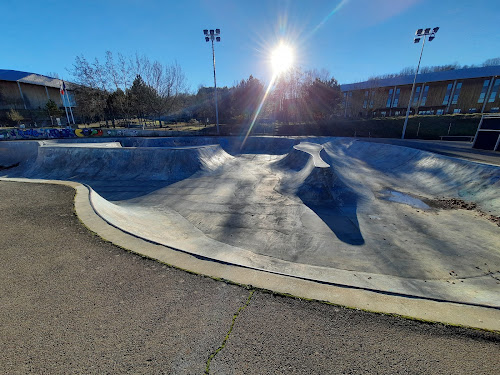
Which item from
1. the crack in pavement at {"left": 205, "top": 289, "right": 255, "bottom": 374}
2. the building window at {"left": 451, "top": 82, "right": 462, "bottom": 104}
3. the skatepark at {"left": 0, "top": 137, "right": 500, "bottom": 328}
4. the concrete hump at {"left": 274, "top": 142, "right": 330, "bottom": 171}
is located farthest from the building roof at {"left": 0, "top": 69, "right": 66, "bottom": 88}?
the building window at {"left": 451, "top": 82, "right": 462, "bottom": 104}

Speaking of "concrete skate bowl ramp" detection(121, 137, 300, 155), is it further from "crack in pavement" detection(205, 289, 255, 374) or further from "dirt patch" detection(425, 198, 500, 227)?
"crack in pavement" detection(205, 289, 255, 374)

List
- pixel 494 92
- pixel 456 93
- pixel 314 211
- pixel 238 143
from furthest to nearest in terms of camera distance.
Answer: pixel 456 93 → pixel 494 92 → pixel 238 143 → pixel 314 211

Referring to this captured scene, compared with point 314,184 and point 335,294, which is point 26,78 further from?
point 335,294

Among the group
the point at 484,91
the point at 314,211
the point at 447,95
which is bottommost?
the point at 314,211

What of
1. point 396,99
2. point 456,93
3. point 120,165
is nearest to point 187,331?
point 120,165

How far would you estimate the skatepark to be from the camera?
212 inches

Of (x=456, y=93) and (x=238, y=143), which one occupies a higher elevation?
(x=456, y=93)

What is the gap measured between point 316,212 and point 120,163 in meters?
15.8

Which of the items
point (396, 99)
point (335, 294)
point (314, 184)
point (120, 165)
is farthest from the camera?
point (396, 99)

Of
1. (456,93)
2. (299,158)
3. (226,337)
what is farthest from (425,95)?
(226,337)

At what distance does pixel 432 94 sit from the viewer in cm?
5328

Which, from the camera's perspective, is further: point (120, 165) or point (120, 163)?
point (120, 163)

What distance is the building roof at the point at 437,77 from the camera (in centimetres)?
4675

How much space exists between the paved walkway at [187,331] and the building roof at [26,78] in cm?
7993
